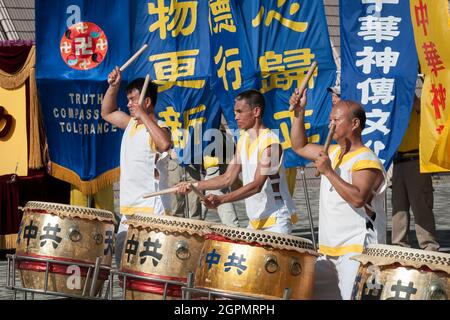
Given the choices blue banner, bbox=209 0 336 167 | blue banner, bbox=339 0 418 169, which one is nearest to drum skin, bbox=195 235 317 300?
blue banner, bbox=339 0 418 169

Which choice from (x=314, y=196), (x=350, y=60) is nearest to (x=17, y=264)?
(x=350, y=60)

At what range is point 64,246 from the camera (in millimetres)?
8359

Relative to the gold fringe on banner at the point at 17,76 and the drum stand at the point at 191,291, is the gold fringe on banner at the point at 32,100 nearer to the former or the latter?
the gold fringe on banner at the point at 17,76

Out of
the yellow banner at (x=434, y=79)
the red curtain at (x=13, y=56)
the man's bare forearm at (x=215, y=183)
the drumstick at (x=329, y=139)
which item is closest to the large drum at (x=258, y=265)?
the drumstick at (x=329, y=139)

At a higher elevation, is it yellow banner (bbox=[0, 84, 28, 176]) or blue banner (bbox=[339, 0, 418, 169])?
blue banner (bbox=[339, 0, 418, 169])

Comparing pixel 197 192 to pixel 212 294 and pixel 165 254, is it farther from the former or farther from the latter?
pixel 212 294

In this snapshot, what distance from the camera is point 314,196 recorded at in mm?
19250

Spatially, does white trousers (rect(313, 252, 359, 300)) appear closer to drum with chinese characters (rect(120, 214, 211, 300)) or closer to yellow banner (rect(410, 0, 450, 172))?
drum with chinese characters (rect(120, 214, 211, 300))

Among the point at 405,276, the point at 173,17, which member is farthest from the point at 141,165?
the point at 405,276

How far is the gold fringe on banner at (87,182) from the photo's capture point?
1124 cm

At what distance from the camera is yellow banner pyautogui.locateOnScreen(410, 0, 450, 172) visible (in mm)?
8227

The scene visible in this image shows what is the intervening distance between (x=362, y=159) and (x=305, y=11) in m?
3.20

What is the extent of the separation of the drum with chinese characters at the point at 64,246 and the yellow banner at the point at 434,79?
2.20m

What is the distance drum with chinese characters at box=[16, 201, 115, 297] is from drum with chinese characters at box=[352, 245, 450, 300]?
98.8 inches
